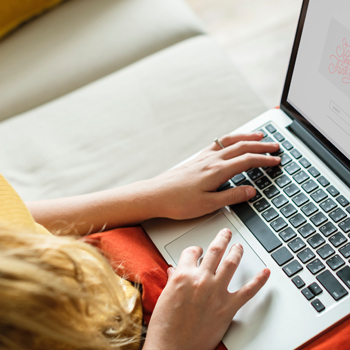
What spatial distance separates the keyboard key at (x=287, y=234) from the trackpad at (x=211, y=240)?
0.18 ft

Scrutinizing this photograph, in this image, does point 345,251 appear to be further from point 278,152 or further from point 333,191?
point 278,152

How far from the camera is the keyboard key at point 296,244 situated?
620 millimetres

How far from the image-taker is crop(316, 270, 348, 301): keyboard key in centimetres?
57

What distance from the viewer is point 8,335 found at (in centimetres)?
46

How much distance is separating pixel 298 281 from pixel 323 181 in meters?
0.18

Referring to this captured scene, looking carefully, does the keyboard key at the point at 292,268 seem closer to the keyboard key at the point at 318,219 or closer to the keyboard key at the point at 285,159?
the keyboard key at the point at 318,219

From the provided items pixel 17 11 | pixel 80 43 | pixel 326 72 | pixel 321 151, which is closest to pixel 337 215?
pixel 321 151

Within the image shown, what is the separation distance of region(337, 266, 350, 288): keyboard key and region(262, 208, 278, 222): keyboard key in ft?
0.43

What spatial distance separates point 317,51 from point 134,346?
0.52 meters

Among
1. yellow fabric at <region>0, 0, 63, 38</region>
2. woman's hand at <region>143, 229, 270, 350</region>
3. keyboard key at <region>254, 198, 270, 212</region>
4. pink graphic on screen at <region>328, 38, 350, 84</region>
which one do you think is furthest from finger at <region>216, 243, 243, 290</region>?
yellow fabric at <region>0, 0, 63, 38</region>

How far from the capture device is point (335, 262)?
59 cm

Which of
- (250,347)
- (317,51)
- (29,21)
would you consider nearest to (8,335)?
(250,347)

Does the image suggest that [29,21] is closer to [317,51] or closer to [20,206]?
[20,206]

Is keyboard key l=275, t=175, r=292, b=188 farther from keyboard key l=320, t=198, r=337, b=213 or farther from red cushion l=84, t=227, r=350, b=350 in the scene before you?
red cushion l=84, t=227, r=350, b=350
